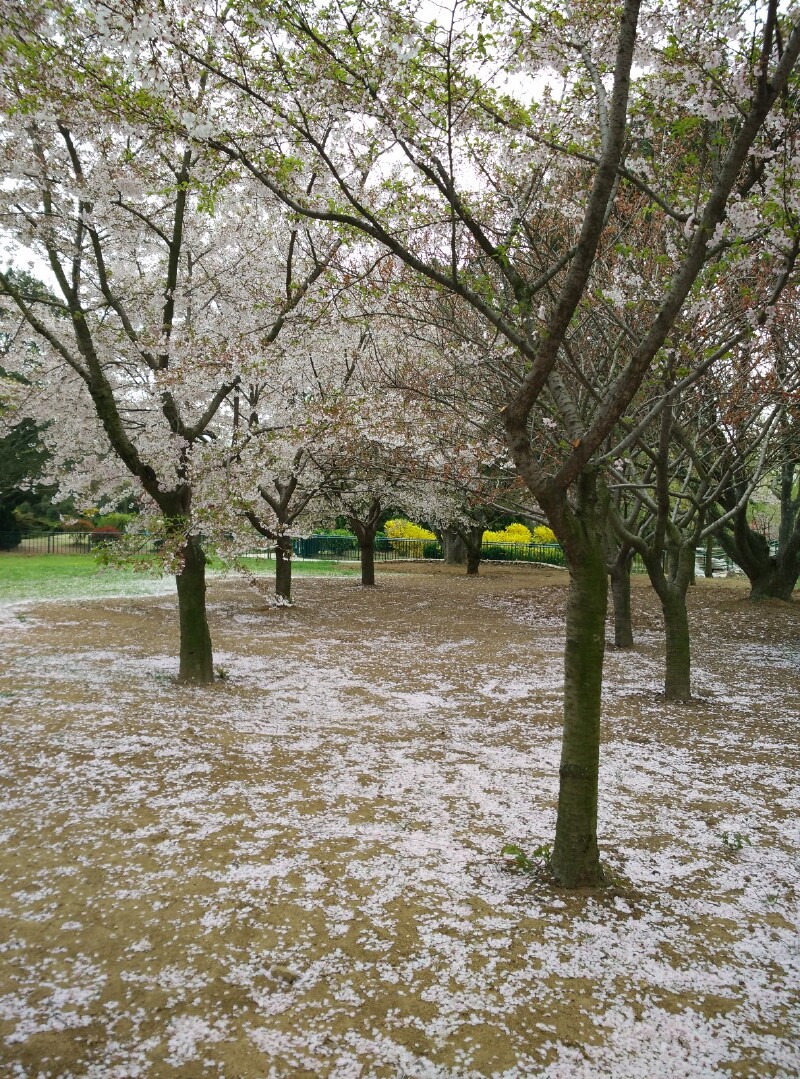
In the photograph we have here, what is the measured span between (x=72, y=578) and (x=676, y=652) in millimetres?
17634

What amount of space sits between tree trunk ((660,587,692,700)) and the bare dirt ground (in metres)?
0.32

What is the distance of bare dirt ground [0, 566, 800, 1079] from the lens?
2643 mm

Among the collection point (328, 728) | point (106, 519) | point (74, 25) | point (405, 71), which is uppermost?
point (74, 25)

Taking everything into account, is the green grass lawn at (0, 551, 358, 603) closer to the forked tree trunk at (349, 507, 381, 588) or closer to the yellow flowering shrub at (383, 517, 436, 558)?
the yellow flowering shrub at (383, 517, 436, 558)

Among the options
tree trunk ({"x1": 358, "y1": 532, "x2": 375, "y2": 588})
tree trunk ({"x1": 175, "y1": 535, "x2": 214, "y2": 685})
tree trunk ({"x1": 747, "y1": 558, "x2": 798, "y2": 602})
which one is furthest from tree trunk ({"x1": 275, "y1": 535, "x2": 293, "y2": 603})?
tree trunk ({"x1": 747, "y1": 558, "x2": 798, "y2": 602})

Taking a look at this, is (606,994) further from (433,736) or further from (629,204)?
(629,204)

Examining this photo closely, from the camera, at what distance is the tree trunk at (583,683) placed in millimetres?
3686

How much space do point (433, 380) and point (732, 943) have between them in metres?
7.97

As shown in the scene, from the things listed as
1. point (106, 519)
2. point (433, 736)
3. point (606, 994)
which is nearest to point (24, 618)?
point (433, 736)

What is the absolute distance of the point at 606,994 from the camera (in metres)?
2.92

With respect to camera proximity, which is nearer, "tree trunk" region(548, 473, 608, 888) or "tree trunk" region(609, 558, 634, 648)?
"tree trunk" region(548, 473, 608, 888)

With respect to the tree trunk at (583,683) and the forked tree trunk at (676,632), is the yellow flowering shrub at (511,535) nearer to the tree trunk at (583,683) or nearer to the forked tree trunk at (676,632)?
the forked tree trunk at (676,632)

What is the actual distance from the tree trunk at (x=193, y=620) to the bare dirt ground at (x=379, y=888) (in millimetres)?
339

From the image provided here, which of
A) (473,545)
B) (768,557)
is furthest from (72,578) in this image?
(768,557)
